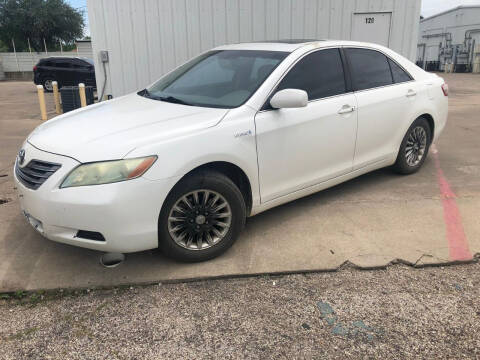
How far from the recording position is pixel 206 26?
9375 mm

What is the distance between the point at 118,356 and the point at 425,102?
4363 mm

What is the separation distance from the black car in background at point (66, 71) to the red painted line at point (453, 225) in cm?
1679

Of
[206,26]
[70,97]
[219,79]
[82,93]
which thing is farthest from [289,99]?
[70,97]

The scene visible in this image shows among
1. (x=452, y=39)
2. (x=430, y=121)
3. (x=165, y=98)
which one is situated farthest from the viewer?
(x=452, y=39)

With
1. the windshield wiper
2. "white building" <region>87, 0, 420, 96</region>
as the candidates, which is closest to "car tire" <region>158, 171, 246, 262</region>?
the windshield wiper

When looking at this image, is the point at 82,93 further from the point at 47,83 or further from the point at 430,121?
the point at 47,83

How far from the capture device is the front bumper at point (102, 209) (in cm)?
278

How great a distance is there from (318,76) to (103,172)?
2.23 m

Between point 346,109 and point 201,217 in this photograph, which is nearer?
point 201,217

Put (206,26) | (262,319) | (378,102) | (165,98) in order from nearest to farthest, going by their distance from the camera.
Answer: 1. (262,319)
2. (165,98)
3. (378,102)
4. (206,26)

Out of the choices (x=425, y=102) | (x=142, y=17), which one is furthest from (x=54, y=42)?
(x=425, y=102)

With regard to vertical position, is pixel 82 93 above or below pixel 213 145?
below

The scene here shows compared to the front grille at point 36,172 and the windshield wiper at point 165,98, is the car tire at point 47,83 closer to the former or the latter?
the windshield wiper at point 165,98

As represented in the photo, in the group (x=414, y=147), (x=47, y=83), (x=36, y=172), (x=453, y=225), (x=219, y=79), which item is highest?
(x=219, y=79)
